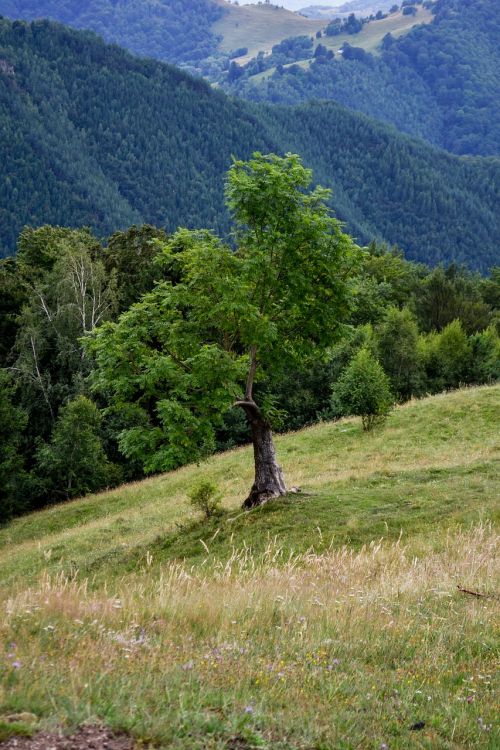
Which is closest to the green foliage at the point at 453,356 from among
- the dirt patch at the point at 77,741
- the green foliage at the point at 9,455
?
the green foliage at the point at 9,455

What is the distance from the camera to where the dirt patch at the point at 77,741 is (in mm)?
4078

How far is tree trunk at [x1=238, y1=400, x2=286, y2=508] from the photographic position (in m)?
19.2

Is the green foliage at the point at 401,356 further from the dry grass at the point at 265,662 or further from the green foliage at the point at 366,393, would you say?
the dry grass at the point at 265,662

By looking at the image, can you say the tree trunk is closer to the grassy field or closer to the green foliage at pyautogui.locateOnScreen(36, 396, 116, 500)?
the grassy field

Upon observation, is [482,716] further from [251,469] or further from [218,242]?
[251,469]

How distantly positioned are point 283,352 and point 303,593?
11.6 m

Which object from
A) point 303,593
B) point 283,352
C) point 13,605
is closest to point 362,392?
point 283,352

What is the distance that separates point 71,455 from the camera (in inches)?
1704

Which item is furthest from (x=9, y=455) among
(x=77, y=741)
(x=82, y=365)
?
(x=77, y=741)

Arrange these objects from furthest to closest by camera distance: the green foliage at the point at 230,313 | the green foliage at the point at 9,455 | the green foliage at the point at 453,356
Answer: the green foliage at the point at 453,356, the green foliage at the point at 9,455, the green foliage at the point at 230,313

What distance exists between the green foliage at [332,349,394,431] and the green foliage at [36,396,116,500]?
16987 mm

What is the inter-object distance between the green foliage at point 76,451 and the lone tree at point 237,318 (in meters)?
25.3

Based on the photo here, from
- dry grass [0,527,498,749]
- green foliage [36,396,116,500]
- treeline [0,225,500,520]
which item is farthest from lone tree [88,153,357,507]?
green foliage [36,396,116,500]

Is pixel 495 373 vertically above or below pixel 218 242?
below
